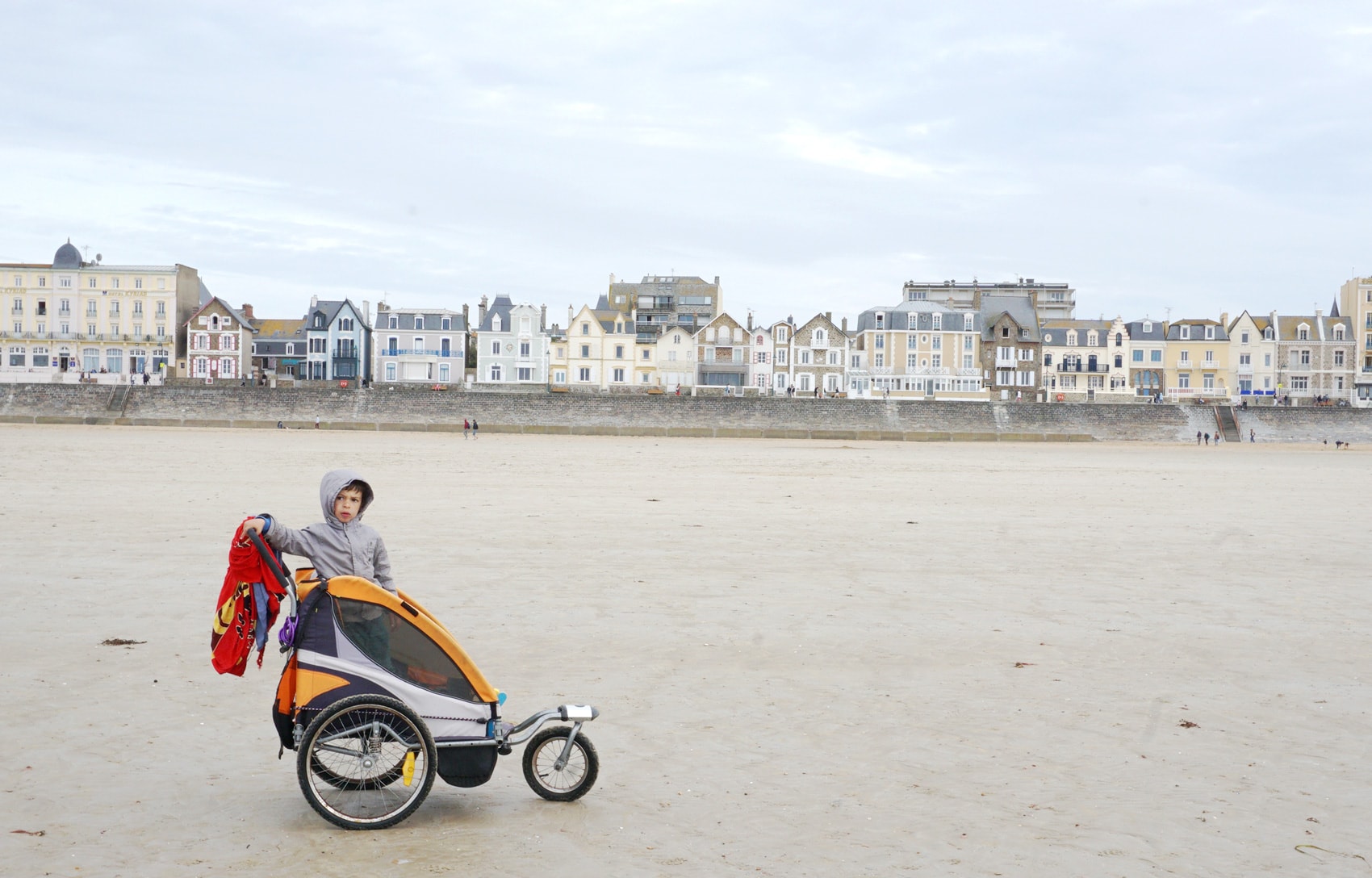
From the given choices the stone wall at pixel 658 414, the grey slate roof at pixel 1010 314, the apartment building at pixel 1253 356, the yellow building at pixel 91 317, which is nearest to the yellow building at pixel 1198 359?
the apartment building at pixel 1253 356

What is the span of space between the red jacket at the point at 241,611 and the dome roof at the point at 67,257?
9499 centimetres

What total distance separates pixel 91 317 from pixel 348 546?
93.7 metres

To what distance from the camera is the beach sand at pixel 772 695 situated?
4.93m

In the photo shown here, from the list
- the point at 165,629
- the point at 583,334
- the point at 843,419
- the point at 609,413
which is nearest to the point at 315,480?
the point at 165,629

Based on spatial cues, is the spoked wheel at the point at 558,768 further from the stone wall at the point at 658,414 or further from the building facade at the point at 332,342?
the building facade at the point at 332,342

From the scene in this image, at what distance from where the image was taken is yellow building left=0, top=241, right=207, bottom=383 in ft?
285

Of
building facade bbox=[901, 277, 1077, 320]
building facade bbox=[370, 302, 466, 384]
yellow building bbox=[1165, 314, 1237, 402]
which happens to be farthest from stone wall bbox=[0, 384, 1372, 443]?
building facade bbox=[901, 277, 1077, 320]

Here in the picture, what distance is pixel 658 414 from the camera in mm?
65562

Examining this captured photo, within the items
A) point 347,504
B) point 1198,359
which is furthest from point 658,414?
point 347,504

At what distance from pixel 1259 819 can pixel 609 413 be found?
60715mm

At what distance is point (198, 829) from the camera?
497 cm

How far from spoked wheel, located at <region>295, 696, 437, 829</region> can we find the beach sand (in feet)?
0.41

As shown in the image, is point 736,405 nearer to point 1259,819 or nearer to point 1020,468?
point 1020,468

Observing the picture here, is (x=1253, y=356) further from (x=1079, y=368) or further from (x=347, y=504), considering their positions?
(x=347, y=504)
